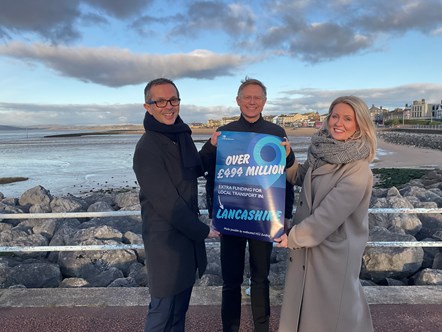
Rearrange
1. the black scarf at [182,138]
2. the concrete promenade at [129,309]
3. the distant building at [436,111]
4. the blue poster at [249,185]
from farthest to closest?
1. the distant building at [436,111]
2. the concrete promenade at [129,309]
3. the blue poster at [249,185]
4. the black scarf at [182,138]

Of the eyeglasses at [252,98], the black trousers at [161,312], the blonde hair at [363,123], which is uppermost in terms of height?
the eyeglasses at [252,98]

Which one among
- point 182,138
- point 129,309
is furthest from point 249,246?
point 129,309

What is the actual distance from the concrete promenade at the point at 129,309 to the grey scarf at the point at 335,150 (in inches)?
67.6

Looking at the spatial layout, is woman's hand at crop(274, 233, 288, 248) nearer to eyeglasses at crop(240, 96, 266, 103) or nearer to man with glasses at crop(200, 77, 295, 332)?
man with glasses at crop(200, 77, 295, 332)

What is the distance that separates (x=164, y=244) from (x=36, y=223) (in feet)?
22.4

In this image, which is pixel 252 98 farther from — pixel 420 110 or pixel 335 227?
pixel 420 110

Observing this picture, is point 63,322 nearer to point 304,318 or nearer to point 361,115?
point 304,318

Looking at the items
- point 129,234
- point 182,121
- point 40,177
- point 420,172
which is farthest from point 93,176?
point 182,121

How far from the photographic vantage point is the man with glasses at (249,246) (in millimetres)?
3045

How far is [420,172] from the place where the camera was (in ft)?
64.0

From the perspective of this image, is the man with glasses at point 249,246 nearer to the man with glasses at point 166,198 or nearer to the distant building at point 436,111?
the man with glasses at point 166,198

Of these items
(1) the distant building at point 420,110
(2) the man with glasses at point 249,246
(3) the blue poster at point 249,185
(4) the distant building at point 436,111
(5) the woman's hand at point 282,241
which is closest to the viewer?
(5) the woman's hand at point 282,241

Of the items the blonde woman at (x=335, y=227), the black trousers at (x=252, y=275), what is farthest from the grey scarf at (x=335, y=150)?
the black trousers at (x=252, y=275)

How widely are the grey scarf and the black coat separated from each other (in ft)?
3.04
